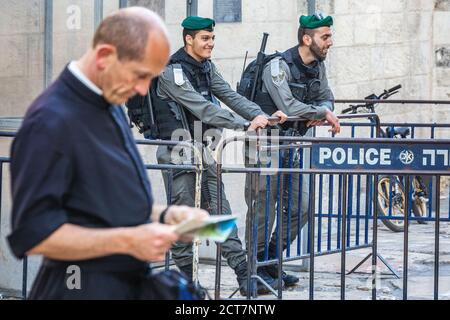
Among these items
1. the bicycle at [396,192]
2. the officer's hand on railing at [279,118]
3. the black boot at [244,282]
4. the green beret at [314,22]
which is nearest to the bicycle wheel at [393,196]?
the bicycle at [396,192]

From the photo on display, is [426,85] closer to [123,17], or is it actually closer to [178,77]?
[178,77]

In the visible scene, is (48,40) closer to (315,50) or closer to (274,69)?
(274,69)

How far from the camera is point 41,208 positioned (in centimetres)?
351

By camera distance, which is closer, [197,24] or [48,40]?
[197,24]

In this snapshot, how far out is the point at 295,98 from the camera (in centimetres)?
862

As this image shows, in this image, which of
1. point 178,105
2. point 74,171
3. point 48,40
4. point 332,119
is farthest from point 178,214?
point 48,40

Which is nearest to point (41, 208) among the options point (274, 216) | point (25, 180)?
point (25, 180)

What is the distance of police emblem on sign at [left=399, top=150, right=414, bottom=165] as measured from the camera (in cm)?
668

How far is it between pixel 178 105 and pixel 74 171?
4.24 metres

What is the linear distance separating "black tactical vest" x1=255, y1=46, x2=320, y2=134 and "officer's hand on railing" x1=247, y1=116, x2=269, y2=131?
66 cm

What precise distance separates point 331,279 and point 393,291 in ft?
2.26

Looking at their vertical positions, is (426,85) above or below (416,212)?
above

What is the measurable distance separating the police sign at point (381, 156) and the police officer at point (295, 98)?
1.34 m

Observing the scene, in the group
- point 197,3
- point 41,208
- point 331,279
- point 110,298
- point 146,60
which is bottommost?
point 331,279
